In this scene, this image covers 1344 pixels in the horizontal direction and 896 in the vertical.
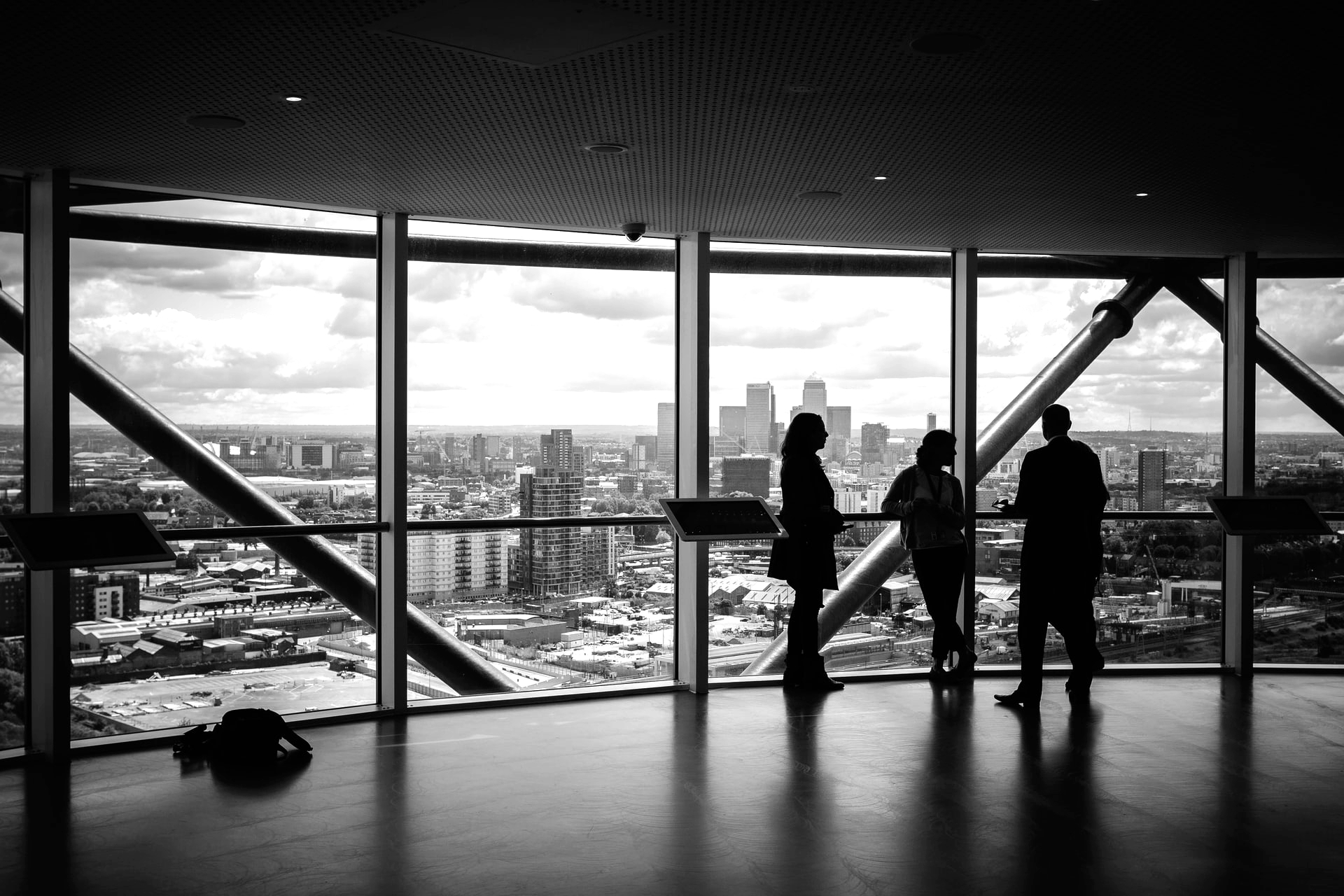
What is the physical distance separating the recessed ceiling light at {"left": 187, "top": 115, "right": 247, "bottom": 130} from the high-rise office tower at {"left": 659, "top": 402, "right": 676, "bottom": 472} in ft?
12.1

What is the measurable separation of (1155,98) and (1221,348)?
4.84m

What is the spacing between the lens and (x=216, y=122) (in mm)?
4938

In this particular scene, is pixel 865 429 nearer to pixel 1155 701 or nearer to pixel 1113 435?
pixel 1113 435

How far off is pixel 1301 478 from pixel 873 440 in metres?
3.37

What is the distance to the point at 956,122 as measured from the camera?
493 cm

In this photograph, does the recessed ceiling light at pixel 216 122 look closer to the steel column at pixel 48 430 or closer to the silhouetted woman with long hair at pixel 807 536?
the steel column at pixel 48 430

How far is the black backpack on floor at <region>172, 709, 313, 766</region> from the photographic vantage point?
591 cm

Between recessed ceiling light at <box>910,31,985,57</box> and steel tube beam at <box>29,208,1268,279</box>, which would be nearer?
recessed ceiling light at <box>910,31,985,57</box>

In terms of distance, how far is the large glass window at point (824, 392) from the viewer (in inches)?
317

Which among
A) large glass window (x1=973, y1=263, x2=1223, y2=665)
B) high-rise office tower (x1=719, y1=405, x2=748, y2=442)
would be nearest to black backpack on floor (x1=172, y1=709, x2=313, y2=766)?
high-rise office tower (x1=719, y1=405, x2=748, y2=442)

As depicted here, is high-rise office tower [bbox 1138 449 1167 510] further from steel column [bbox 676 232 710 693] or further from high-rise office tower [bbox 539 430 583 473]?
high-rise office tower [bbox 539 430 583 473]

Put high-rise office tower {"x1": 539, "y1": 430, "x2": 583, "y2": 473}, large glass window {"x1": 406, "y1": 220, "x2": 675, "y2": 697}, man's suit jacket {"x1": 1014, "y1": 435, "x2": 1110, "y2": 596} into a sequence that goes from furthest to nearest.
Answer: high-rise office tower {"x1": 539, "y1": 430, "x2": 583, "y2": 473}
large glass window {"x1": 406, "y1": 220, "x2": 675, "y2": 697}
man's suit jacket {"x1": 1014, "y1": 435, "x2": 1110, "y2": 596}

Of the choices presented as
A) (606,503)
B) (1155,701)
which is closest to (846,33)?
(606,503)

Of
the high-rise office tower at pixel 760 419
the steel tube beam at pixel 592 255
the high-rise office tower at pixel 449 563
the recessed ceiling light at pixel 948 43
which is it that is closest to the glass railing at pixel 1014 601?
the high-rise office tower at pixel 760 419
